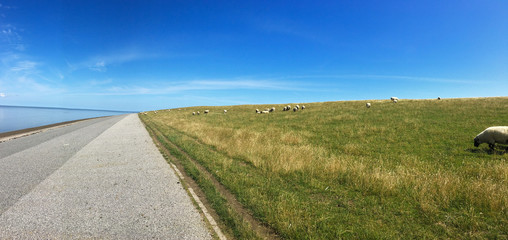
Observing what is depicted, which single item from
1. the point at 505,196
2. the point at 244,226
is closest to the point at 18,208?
the point at 244,226

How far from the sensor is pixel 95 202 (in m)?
5.69

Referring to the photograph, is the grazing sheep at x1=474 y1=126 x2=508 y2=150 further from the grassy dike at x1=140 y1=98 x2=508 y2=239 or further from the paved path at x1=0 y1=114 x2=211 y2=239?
the paved path at x1=0 y1=114 x2=211 y2=239

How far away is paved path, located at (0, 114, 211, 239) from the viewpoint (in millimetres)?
4359

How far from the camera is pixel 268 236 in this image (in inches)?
169

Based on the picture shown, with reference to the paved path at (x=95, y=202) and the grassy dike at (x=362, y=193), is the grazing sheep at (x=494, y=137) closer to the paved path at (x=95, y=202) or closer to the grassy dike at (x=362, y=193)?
the grassy dike at (x=362, y=193)

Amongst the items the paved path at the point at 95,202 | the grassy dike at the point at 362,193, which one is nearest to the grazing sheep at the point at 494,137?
the grassy dike at the point at 362,193

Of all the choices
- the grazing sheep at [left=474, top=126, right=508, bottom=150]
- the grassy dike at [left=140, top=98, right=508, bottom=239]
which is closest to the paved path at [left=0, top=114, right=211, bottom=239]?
the grassy dike at [left=140, top=98, right=508, bottom=239]

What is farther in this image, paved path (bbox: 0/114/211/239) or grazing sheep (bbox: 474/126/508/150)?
grazing sheep (bbox: 474/126/508/150)

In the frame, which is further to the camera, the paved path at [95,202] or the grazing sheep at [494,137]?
the grazing sheep at [494,137]

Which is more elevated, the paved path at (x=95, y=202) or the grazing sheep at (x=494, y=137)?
the grazing sheep at (x=494, y=137)

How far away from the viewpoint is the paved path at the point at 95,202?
14.3 ft

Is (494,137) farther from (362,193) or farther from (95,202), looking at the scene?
(95,202)

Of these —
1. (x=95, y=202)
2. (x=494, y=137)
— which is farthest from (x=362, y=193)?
(x=494, y=137)

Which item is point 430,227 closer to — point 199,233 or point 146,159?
point 199,233
